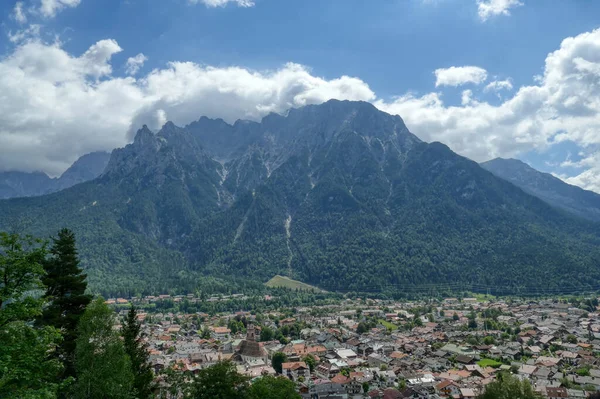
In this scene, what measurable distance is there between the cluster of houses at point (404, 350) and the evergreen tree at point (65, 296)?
1608 inches

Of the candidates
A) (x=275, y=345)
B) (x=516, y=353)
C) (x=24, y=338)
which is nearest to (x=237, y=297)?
(x=275, y=345)

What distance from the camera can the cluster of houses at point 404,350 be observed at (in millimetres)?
64438

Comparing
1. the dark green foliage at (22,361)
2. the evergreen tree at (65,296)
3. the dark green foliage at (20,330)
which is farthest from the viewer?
the evergreen tree at (65,296)

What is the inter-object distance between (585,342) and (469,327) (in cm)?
2647

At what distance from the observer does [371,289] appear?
199250mm

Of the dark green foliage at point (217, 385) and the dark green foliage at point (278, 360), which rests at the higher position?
the dark green foliage at point (217, 385)

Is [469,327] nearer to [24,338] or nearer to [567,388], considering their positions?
[567,388]

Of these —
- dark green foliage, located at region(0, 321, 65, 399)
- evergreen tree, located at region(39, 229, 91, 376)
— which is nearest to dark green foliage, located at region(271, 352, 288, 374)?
evergreen tree, located at region(39, 229, 91, 376)

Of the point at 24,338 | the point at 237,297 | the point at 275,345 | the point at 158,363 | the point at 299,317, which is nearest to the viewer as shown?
the point at 24,338

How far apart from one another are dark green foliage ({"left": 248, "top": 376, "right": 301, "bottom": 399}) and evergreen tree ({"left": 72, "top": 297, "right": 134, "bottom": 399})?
586 inches

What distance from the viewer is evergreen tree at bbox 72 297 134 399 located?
21047 millimetres

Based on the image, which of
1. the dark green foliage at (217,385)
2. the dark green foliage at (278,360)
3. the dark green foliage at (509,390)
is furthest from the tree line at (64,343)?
the dark green foliage at (278,360)

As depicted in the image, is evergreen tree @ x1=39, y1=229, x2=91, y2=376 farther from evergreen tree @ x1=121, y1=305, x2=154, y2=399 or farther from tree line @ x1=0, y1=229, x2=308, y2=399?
evergreen tree @ x1=121, y1=305, x2=154, y2=399

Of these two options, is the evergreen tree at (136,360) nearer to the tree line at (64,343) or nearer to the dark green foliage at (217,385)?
the tree line at (64,343)
